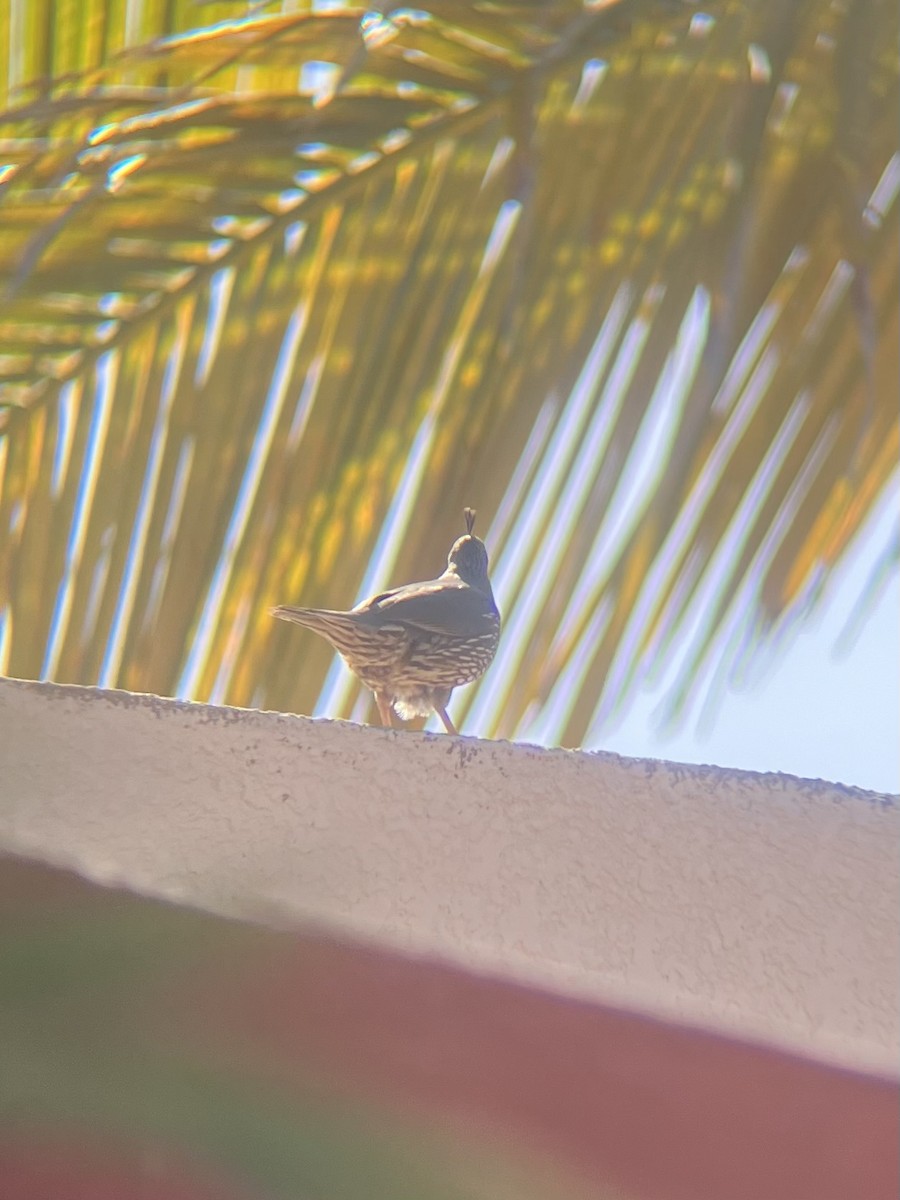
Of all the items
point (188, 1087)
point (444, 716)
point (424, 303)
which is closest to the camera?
point (188, 1087)

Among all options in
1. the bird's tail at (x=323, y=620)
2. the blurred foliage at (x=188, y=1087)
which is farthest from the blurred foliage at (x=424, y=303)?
the blurred foliage at (x=188, y=1087)

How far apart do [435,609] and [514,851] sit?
1.22m

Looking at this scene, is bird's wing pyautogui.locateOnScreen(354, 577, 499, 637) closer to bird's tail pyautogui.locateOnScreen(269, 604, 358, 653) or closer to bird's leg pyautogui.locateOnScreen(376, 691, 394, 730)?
bird's leg pyautogui.locateOnScreen(376, 691, 394, 730)

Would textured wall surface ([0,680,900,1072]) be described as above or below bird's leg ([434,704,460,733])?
above

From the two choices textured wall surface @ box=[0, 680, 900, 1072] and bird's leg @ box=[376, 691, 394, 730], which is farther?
bird's leg @ box=[376, 691, 394, 730]

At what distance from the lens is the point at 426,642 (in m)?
2.47

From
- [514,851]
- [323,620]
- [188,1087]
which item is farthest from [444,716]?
[188,1087]

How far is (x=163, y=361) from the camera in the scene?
1710 millimetres

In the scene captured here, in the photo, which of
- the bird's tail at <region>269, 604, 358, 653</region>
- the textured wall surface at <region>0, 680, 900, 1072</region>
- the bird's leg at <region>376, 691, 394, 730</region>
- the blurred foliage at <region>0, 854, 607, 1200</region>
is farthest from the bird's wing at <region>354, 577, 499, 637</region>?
the blurred foliage at <region>0, 854, 607, 1200</region>

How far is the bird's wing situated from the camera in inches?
94.3

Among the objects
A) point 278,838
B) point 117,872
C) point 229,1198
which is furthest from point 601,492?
point 229,1198

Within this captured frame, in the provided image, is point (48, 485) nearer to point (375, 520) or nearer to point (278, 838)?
point (375, 520)

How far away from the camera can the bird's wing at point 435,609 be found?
2.40 meters

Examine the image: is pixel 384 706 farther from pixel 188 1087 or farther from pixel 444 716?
pixel 188 1087
